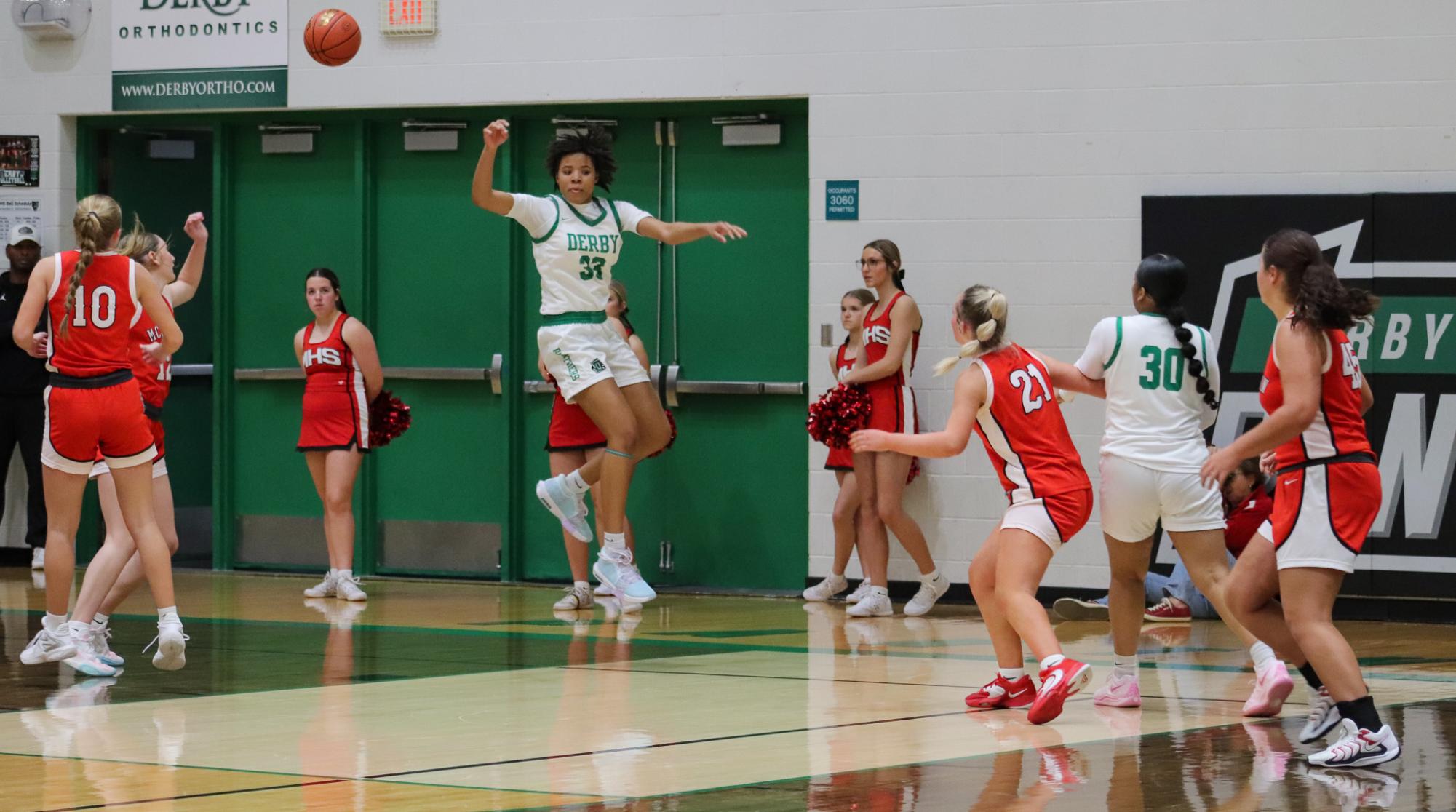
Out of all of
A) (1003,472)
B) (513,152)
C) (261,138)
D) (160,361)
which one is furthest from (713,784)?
(261,138)

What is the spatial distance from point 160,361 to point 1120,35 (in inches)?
226

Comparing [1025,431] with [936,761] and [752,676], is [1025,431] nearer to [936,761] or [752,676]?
[936,761]

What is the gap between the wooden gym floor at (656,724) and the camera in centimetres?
530

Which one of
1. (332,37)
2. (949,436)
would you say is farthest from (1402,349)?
(332,37)

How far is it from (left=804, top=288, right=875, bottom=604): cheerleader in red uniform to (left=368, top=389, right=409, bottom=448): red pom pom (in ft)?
8.55

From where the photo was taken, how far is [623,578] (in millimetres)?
10688

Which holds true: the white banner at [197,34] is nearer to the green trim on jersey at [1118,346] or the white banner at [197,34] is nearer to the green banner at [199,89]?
the green banner at [199,89]

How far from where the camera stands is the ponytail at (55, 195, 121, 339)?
7.84m

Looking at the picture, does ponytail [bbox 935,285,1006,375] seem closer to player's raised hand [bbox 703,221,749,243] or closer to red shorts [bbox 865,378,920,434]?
player's raised hand [bbox 703,221,749,243]

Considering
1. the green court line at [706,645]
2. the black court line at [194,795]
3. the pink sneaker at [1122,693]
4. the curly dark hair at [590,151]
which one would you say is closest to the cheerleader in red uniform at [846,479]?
the curly dark hair at [590,151]

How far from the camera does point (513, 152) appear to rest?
42.1ft

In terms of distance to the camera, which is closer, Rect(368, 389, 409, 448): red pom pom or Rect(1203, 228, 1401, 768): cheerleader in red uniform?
Rect(1203, 228, 1401, 768): cheerleader in red uniform

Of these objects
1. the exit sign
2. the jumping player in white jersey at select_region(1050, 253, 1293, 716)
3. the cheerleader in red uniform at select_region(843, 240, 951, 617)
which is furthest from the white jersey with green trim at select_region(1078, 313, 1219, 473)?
the exit sign

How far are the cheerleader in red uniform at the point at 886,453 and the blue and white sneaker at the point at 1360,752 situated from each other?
529cm
